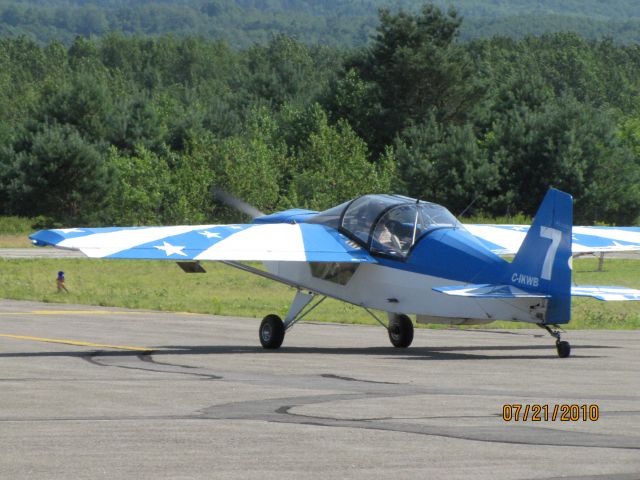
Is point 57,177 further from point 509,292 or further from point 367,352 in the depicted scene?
point 509,292

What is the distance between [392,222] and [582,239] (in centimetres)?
406

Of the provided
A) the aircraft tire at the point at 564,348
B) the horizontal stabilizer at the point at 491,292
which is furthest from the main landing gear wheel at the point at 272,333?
the aircraft tire at the point at 564,348

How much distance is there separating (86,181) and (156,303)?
46.6 metres

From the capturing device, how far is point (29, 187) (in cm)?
7575

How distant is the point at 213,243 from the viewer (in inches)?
758

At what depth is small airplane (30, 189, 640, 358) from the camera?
671 inches

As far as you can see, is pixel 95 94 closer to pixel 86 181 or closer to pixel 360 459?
pixel 86 181

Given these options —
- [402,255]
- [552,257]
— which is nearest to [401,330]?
[402,255]

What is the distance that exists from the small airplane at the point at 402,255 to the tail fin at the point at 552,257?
0.01m

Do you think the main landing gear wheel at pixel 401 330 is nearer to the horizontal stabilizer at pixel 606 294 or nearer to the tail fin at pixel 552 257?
the horizontal stabilizer at pixel 606 294

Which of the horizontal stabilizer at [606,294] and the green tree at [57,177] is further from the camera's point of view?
the green tree at [57,177]

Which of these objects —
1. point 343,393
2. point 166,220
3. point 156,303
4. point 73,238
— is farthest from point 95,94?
point 343,393
